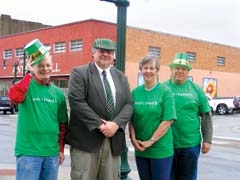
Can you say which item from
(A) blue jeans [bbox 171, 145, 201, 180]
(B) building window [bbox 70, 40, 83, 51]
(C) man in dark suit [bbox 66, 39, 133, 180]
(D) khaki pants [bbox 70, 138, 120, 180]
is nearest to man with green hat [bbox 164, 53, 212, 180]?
(A) blue jeans [bbox 171, 145, 201, 180]

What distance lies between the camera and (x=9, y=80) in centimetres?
4925

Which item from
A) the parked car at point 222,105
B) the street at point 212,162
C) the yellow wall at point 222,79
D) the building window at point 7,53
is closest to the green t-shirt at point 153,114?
the street at point 212,162

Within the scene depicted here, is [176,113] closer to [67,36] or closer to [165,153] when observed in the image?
[165,153]

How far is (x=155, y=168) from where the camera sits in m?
4.79

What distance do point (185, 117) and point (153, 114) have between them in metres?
0.62

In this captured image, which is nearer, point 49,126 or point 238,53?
point 49,126

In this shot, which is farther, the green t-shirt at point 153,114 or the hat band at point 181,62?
the hat band at point 181,62

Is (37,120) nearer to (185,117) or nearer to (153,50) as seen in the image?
(185,117)

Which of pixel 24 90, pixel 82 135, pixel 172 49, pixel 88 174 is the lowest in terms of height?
pixel 88 174

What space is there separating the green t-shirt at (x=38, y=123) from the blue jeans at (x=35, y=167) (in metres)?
0.05

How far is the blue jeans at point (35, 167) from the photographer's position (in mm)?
4188

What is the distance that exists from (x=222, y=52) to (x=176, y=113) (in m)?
44.4

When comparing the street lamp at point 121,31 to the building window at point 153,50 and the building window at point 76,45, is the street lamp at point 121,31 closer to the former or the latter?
the building window at point 76,45

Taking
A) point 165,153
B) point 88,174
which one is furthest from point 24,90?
point 165,153
